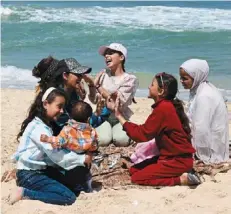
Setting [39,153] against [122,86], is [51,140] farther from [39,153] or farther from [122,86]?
[122,86]

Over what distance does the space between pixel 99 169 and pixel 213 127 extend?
4.18 ft

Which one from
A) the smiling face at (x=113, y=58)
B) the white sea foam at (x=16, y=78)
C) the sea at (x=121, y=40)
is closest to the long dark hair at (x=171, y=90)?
the smiling face at (x=113, y=58)

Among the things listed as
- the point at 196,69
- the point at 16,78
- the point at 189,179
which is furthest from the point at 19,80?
the point at 189,179

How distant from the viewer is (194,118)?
5.29 metres

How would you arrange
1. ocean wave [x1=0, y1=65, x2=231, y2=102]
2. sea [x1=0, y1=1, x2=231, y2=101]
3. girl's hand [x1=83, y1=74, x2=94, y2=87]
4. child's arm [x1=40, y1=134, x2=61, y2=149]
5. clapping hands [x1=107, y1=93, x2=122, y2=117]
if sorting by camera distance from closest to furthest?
child's arm [x1=40, y1=134, x2=61, y2=149] → clapping hands [x1=107, y1=93, x2=122, y2=117] → girl's hand [x1=83, y1=74, x2=94, y2=87] → ocean wave [x1=0, y1=65, x2=231, y2=102] → sea [x1=0, y1=1, x2=231, y2=101]

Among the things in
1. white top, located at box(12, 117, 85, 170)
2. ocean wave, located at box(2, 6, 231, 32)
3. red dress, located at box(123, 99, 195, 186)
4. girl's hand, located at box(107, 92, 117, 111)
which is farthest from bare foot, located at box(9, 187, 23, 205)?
ocean wave, located at box(2, 6, 231, 32)

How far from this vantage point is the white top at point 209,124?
523cm

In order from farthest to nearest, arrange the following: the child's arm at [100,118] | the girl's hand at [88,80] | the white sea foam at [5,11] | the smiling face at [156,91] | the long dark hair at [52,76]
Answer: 1. the white sea foam at [5,11]
2. the child's arm at [100,118]
3. the girl's hand at [88,80]
4. the long dark hair at [52,76]
5. the smiling face at [156,91]

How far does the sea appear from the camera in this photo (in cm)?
1249

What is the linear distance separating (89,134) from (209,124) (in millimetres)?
1423

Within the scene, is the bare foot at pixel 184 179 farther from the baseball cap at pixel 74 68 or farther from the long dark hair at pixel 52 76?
the long dark hair at pixel 52 76

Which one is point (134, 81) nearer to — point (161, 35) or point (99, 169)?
point (99, 169)

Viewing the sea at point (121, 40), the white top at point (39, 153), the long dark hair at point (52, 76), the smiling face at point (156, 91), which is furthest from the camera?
the sea at point (121, 40)

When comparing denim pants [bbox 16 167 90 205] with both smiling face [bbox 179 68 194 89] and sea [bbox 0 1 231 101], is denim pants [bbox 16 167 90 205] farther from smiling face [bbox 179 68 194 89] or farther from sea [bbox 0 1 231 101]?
sea [bbox 0 1 231 101]
